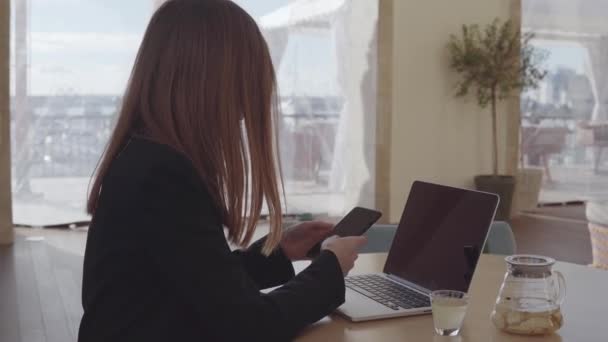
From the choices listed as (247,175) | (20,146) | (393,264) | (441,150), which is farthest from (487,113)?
(247,175)

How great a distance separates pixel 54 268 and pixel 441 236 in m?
3.91

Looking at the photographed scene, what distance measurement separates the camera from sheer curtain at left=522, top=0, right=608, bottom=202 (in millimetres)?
8438

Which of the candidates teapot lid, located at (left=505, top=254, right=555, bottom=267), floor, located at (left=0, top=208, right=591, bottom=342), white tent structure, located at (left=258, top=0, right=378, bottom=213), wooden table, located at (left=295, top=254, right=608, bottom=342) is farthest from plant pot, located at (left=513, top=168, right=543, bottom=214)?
teapot lid, located at (left=505, top=254, right=555, bottom=267)

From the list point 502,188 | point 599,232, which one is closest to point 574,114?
point 502,188

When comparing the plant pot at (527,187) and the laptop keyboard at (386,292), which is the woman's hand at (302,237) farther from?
the plant pot at (527,187)

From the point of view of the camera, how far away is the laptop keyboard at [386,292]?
4.74 ft

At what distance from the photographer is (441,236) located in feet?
4.97

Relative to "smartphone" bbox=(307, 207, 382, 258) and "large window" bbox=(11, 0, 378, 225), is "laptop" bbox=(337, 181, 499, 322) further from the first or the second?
"large window" bbox=(11, 0, 378, 225)

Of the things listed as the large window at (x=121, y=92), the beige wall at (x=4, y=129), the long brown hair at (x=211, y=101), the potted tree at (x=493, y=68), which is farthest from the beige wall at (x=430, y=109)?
the long brown hair at (x=211, y=101)

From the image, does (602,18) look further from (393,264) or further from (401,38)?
(393,264)

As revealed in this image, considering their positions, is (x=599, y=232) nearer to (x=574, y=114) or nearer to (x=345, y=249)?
(x=345, y=249)

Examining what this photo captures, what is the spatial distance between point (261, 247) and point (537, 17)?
725cm

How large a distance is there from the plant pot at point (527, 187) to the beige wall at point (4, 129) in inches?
197

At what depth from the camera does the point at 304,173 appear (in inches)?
268
